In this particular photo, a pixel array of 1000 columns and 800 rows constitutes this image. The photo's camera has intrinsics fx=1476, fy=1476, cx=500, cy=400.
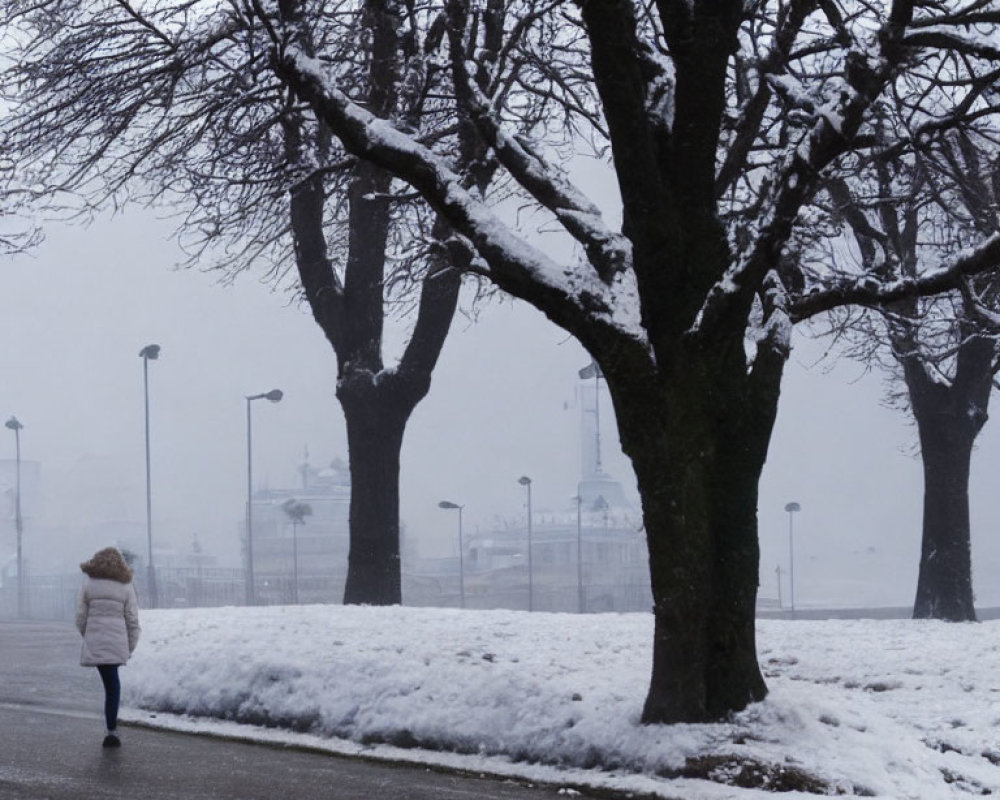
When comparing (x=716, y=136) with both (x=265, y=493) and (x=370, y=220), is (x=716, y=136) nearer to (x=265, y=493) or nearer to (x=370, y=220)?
(x=370, y=220)

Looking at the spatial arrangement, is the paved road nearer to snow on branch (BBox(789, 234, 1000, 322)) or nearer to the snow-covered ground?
the snow-covered ground

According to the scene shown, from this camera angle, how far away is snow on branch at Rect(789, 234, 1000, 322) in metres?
11.2

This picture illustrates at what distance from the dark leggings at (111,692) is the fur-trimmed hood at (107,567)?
0.71 metres

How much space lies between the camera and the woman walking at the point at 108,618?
11.4 metres

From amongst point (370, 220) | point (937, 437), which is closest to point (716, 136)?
point (370, 220)

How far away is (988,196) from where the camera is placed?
16.2m

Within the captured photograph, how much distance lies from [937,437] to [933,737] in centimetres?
1220

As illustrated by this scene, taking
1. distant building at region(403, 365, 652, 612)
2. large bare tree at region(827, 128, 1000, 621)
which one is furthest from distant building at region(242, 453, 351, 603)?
large bare tree at region(827, 128, 1000, 621)

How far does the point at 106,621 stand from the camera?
11516 mm

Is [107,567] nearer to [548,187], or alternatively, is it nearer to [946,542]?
[548,187]

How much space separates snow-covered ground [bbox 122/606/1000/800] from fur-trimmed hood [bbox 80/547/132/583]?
4.72 feet

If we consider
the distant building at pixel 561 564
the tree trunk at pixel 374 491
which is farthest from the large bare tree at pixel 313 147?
the distant building at pixel 561 564

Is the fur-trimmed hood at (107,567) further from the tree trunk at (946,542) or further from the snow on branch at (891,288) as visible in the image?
the tree trunk at (946,542)

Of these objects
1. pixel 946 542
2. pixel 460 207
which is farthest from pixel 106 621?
pixel 946 542
